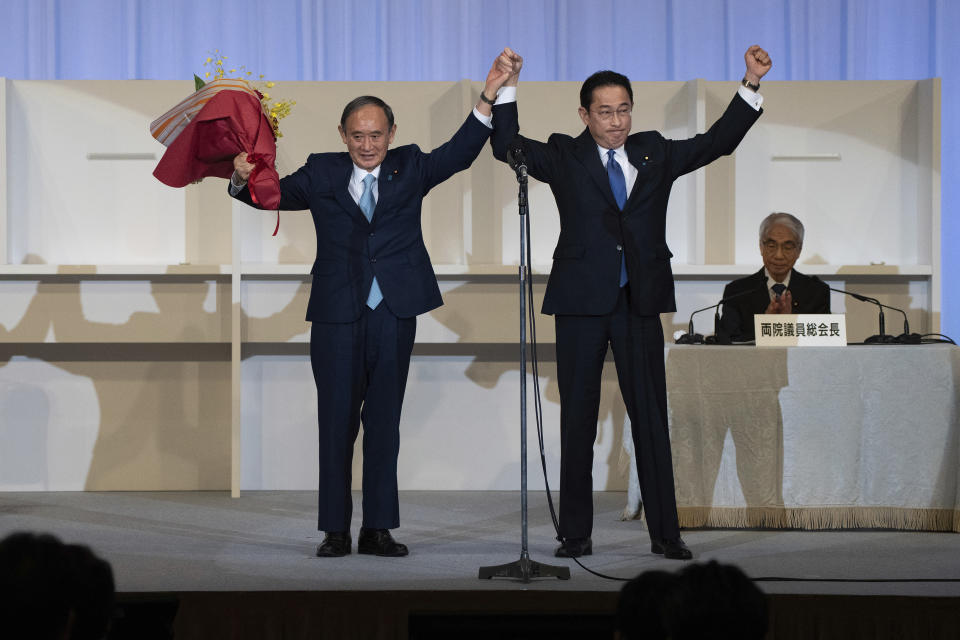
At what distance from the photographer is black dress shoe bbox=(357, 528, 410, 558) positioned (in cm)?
334

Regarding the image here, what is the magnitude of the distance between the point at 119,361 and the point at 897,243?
12.3 ft

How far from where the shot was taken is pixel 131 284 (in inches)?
198

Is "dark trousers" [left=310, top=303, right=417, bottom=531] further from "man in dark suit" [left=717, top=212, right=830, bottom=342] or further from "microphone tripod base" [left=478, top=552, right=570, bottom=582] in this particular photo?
"man in dark suit" [left=717, top=212, right=830, bottom=342]

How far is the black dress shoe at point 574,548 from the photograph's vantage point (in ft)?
10.8

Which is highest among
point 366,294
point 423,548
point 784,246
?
point 784,246

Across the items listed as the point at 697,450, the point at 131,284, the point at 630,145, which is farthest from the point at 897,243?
the point at 131,284

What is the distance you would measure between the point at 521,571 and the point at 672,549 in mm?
603

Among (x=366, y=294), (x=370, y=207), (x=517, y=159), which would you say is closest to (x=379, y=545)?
(x=366, y=294)

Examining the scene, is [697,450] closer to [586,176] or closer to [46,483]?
[586,176]

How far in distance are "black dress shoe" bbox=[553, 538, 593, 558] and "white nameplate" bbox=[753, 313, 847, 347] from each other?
102 centimetres

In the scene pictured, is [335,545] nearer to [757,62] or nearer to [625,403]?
[625,403]

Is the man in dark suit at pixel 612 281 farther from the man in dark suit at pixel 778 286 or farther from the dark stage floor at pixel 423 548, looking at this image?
the man in dark suit at pixel 778 286

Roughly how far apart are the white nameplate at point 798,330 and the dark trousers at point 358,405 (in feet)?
4.19

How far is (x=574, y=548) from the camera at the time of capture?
3.30m
